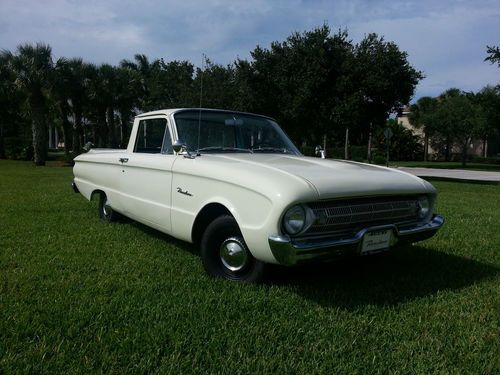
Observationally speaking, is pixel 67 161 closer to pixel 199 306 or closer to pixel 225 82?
pixel 225 82

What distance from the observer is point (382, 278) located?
161 inches

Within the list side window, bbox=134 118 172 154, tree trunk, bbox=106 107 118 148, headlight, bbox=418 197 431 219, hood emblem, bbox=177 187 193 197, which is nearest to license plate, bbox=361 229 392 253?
headlight, bbox=418 197 431 219

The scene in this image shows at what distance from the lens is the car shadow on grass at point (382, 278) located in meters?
3.59

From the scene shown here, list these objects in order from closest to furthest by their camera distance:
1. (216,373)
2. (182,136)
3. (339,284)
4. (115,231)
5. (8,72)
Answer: (216,373), (339,284), (182,136), (115,231), (8,72)

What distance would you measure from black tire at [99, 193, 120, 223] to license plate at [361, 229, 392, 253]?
3.86 m

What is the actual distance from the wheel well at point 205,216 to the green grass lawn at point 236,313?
0.34 m

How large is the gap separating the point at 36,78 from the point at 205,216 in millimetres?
23145

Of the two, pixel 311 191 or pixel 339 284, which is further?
pixel 339 284

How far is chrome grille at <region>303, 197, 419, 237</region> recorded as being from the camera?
3.31 meters

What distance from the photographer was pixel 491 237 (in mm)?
5988

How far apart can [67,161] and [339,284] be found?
86.7 ft

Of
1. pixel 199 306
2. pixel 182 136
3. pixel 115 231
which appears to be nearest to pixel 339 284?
pixel 199 306

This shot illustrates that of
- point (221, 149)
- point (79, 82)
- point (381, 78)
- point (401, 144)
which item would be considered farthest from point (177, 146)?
point (401, 144)

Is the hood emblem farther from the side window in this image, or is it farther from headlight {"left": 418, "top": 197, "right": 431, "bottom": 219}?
headlight {"left": 418, "top": 197, "right": 431, "bottom": 219}
